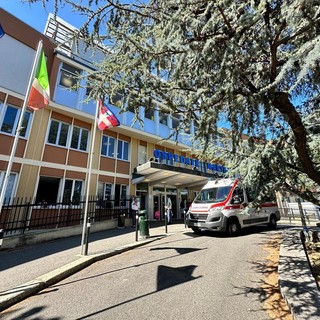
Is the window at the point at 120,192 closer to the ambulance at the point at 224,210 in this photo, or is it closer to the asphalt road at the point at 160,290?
the ambulance at the point at 224,210

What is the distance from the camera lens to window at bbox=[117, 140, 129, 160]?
1732 cm

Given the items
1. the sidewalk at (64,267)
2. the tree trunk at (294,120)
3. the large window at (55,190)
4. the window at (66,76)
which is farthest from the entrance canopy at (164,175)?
the tree trunk at (294,120)

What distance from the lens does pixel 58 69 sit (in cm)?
1384

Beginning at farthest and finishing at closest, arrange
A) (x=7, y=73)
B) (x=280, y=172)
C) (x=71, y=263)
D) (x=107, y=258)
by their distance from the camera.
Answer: (x=7, y=73)
(x=107, y=258)
(x=280, y=172)
(x=71, y=263)

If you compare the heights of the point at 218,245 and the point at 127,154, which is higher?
the point at 127,154

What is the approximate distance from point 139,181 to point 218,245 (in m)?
9.94

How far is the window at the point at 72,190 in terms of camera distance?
13.4 meters

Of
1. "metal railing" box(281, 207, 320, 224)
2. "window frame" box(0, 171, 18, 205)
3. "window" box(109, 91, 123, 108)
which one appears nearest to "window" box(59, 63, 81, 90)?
"window frame" box(0, 171, 18, 205)

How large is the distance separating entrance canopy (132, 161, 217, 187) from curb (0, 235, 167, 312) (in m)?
8.16

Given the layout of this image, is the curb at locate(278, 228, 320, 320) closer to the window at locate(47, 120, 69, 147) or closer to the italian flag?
the italian flag

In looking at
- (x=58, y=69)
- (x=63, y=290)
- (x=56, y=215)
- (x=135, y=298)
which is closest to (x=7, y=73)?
(x=58, y=69)

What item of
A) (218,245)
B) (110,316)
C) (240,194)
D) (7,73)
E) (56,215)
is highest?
(7,73)

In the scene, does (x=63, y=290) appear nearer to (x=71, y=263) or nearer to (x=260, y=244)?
(x=71, y=263)

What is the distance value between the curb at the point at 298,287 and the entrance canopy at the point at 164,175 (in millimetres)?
10077
